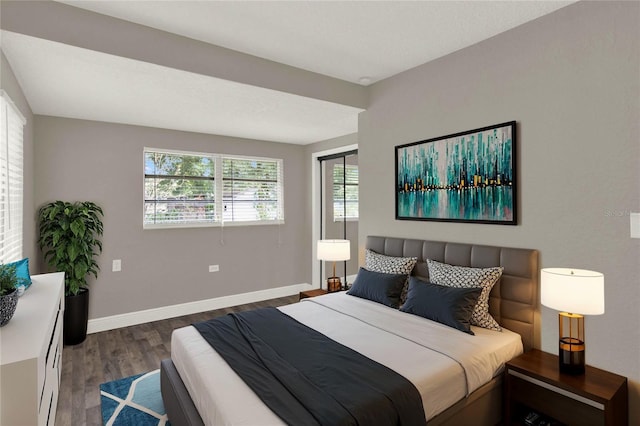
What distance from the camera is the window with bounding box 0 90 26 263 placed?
2404 mm

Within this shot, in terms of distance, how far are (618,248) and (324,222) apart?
12.5 ft

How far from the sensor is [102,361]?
329 centimetres

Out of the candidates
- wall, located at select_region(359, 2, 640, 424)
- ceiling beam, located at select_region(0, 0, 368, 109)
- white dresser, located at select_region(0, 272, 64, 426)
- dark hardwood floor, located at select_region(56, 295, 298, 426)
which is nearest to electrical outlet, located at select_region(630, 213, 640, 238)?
wall, located at select_region(359, 2, 640, 424)

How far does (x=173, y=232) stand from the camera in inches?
181

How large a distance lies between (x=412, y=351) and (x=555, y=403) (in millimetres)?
1206

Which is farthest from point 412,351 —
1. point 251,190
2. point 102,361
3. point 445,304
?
point 251,190

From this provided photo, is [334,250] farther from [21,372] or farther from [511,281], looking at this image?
[21,372]

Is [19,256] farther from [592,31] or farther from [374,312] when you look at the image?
[592,31]

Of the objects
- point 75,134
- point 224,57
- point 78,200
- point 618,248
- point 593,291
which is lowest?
point 593,291

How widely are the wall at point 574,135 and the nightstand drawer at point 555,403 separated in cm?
23

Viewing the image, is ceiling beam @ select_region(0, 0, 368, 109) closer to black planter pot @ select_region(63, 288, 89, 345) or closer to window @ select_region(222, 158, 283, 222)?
window @ select_region(222, 158, 283, 222)

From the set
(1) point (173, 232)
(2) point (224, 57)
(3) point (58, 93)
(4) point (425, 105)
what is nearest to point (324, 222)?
(1) point (173, 232)

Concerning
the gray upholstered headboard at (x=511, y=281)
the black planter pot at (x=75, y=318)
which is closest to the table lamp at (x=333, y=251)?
the gray upholstered headboard at (x=511, y=281)

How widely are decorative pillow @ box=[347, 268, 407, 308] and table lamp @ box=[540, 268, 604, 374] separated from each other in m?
1.10
